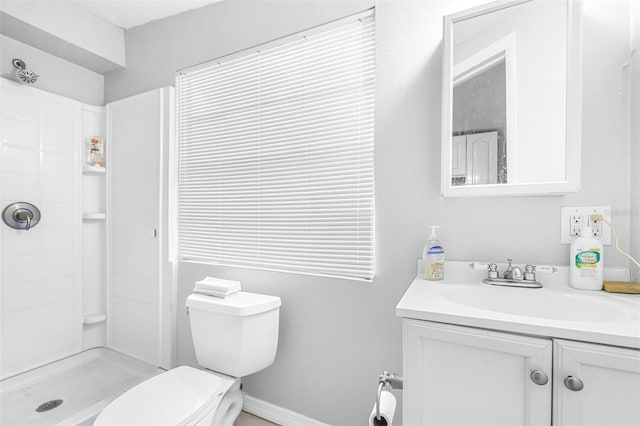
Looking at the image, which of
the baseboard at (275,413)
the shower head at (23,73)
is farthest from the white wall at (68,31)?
the baseboard at (275,413)

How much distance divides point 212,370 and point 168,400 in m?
0.32

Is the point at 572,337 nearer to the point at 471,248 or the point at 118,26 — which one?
the point at 471,248

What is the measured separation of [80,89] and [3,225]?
3.55 ft

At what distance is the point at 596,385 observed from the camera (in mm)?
655

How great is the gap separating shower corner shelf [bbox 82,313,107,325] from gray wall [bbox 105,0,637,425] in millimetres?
1143

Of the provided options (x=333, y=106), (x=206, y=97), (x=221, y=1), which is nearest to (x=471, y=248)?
(x=333, y=106)

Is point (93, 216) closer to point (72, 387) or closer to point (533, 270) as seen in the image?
point (72, 387)

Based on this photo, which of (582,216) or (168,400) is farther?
(168,400)

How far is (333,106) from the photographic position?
5.00 feet

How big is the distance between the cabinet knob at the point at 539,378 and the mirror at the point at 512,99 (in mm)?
625

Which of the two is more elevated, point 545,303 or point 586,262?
point 586,262

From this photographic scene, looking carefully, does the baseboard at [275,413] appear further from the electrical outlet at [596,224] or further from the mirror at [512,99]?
the electrical outlet at [596,224]

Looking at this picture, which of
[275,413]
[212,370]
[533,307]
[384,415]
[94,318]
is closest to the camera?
[384,415]

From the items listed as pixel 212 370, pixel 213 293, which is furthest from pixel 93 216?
pixel 212 370
